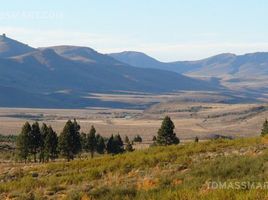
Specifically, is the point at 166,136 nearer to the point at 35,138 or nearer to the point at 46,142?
the point at 46,142

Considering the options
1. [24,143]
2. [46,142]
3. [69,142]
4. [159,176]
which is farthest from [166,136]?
[159,176]

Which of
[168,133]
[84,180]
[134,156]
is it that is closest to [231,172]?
[84,180]

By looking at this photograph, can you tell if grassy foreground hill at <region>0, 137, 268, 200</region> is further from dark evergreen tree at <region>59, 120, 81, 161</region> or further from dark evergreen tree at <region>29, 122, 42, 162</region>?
dark evergreen tree at <region>59, 120, 81, 161</region>

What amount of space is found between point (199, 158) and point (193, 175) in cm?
526

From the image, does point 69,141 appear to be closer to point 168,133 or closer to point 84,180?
point 168,133

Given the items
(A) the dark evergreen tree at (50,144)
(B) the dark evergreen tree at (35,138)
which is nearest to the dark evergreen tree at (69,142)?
(A) the dark evergreen tree at (50,144)

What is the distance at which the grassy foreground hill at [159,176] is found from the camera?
16.3m

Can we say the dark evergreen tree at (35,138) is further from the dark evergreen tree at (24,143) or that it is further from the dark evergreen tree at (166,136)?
the dark evergreen tree at (166,136)

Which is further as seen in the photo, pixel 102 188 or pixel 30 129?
pixel 30 129

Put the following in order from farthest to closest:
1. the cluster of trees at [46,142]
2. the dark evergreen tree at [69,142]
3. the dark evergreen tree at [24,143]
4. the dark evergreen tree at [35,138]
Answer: the dark evergreen tree at [69,142]
the dark evergreen tree at [35,138]
the cluster of trees at [46,142]
the dark evergreen tree at [24,143]

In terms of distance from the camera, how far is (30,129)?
7575 centimetres

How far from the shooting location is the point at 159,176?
21172mm

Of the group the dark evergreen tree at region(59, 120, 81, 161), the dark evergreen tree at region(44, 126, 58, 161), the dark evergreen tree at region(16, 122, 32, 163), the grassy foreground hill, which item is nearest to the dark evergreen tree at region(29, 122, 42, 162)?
the dark evergreen tree at region(16, 122, 32, 163)

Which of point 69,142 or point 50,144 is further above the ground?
point 69,142
